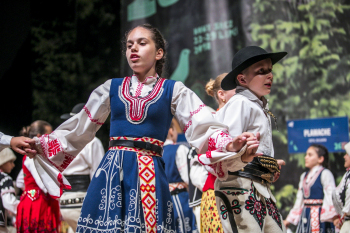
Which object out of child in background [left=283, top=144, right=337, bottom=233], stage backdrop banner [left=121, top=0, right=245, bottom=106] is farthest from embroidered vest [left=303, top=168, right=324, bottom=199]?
stage backdrop banner [left=121, top=0, right=245, bottom=106]

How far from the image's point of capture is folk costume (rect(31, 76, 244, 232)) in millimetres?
1870

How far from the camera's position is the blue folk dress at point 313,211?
4.85 m

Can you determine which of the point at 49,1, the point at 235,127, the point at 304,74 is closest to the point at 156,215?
the point at 235,127

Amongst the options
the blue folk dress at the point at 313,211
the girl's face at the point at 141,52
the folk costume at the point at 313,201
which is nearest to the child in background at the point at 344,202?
the folk costume at the point at 313,201

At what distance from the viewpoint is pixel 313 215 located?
490 cm

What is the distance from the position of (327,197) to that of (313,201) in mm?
345

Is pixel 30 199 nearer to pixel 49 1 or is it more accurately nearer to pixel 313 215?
pixel 313 215

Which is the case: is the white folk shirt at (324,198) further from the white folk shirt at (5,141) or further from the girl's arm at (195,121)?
the white folk shirt at (5,141)

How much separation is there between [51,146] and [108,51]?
5806 millimetres

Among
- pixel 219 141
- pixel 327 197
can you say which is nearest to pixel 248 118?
pixel 219 141

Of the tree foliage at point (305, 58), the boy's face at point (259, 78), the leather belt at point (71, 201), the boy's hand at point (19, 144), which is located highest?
the tree foliage at point (305, 58)

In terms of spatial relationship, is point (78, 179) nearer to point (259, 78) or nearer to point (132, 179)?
point (132, 179)

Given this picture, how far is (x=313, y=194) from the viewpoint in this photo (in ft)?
16.2

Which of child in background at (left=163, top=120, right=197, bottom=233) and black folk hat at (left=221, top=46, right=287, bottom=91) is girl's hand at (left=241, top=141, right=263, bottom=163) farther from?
child in background at (left=163, top=120, right=197, bottom=233)
